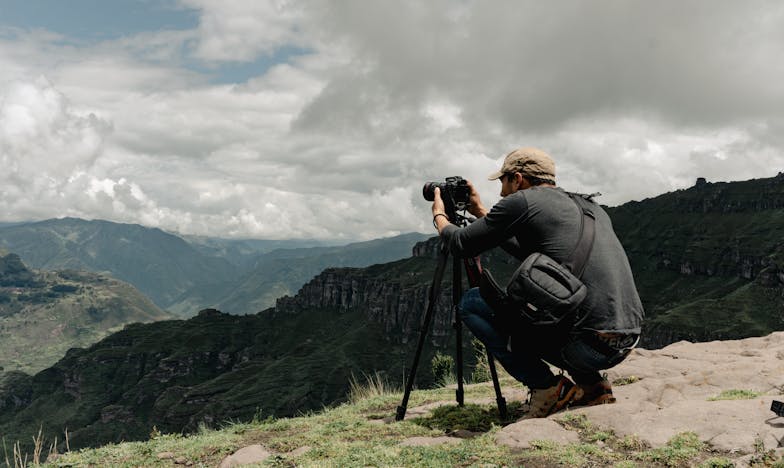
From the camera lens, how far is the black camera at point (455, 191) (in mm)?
7523

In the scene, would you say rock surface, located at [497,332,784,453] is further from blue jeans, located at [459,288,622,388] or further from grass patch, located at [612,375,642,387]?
blue jeans, located at [459,288,622,388]

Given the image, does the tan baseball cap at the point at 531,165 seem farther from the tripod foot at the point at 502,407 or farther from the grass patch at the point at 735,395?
the grass patch at the point at 735,395

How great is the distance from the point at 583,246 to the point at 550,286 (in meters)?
0.74

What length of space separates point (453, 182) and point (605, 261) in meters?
2.54

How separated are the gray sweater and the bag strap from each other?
0.19 feet

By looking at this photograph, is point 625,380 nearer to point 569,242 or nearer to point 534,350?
point 534,350

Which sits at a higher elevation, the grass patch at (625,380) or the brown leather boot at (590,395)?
the brown leather boot at (590,395)

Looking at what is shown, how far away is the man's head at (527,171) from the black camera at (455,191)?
88 centimetres

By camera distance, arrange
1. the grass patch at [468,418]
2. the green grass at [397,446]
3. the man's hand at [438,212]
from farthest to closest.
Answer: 1. the grass patch at [468,418]
2. the man's hand at [438,212]
3. the green grass at [397,446]

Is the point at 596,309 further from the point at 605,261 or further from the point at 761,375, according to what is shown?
the point at 761,375

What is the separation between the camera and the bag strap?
594 centimetres

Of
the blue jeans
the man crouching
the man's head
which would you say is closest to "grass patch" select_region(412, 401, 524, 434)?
the man crouching

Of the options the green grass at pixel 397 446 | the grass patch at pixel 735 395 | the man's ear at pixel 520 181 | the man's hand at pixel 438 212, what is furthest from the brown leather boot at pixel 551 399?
the man's ear at pixel 520 181

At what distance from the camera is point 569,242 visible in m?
5.99
